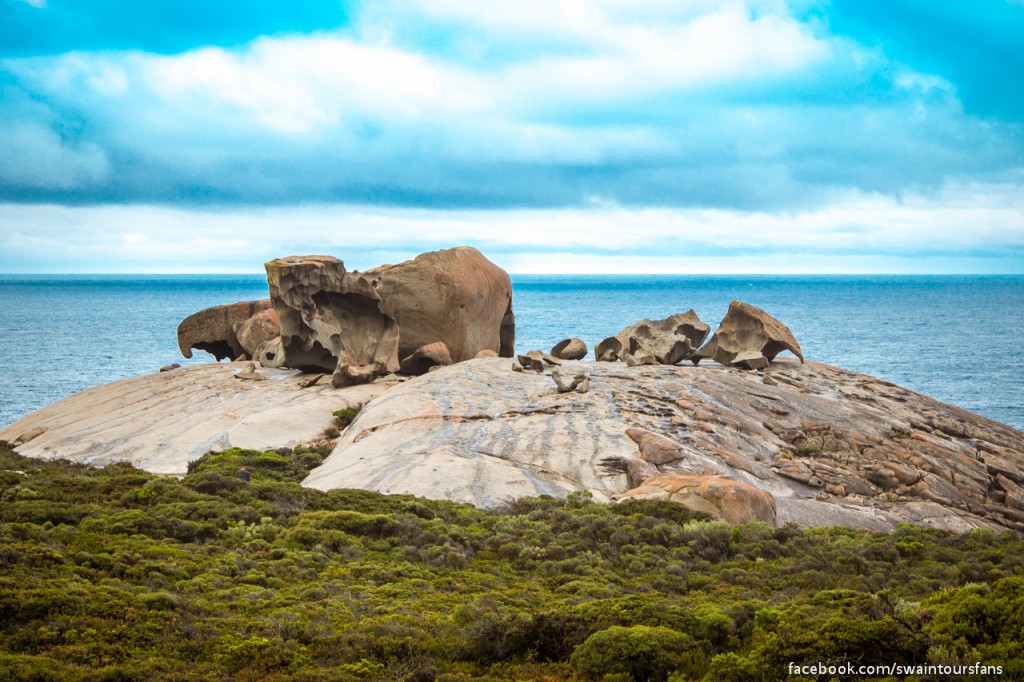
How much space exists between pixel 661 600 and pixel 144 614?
33.0 ft

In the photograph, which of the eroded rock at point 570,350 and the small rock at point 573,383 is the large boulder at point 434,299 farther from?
the small rock at point 573,383

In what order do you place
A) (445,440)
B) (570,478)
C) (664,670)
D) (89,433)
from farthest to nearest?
(89,433) < (445,440) < (570,478) < (664,670)

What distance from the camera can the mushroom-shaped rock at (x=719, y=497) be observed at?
2559 cm

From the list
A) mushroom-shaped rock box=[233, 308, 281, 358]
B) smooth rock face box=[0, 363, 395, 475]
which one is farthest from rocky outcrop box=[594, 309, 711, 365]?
mushroom-shaped rock box=[233, 308, 281, 358]

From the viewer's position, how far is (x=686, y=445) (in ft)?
105

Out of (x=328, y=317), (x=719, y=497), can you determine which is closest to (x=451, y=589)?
(x=719, y=497)

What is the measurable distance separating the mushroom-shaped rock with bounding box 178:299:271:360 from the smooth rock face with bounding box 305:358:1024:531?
1946 cm

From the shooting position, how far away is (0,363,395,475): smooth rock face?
3541 centimetres

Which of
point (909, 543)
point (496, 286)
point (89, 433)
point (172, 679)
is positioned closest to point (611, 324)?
point (496, 286)

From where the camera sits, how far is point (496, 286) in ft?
164

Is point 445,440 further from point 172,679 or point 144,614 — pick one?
point 172,679

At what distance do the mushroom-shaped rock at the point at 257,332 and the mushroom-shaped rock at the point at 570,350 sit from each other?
16063 millimetres

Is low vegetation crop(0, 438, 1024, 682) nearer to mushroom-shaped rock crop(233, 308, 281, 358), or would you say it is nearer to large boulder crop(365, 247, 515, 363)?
large boulder crop(365, 247, 515, 363)

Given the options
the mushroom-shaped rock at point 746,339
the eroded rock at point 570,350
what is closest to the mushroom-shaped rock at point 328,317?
the eroded rock at point 570,350
